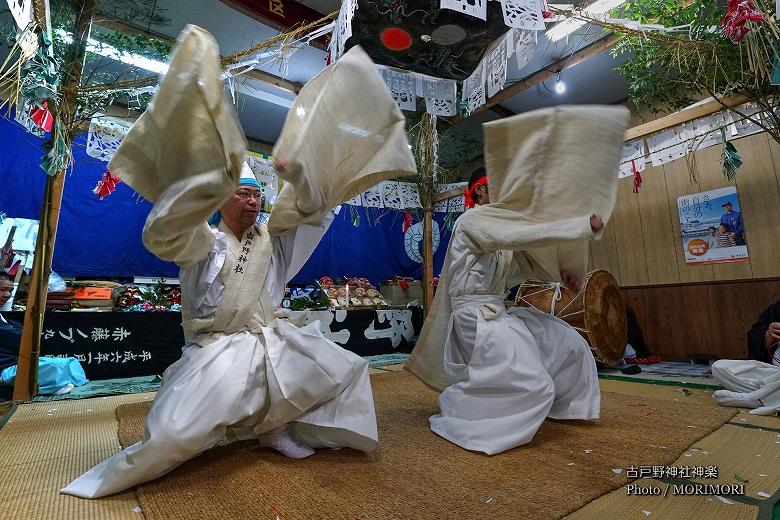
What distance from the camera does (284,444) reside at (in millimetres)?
1727

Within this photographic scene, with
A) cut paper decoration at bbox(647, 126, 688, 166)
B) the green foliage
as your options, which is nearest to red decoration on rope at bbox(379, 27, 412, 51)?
the green foliage

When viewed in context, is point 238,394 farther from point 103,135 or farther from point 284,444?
point 103,135

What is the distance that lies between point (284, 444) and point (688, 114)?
546cm

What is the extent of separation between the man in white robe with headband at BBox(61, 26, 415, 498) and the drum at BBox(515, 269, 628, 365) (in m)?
2.83

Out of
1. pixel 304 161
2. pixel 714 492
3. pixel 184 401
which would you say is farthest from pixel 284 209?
pixel 714 492

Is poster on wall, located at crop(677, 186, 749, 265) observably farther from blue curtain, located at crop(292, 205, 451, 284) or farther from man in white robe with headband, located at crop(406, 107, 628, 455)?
man in white robe with headband, located at crop(406, 107, 628, 455)

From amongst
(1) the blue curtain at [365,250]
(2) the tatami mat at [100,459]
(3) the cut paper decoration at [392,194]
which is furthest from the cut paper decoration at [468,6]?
(1) the blue curtain at [365,250]

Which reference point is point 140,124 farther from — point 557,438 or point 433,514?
point 557,438

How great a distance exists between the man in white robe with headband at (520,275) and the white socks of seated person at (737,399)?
1.10 meters

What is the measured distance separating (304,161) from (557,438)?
1.83m

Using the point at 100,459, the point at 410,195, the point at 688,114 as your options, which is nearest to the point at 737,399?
the point at 688,114

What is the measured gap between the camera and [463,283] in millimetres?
2326

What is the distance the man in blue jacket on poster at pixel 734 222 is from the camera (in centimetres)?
526

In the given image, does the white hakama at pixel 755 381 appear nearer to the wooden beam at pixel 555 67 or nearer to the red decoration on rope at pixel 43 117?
the wooden beam at pixel 555 67
